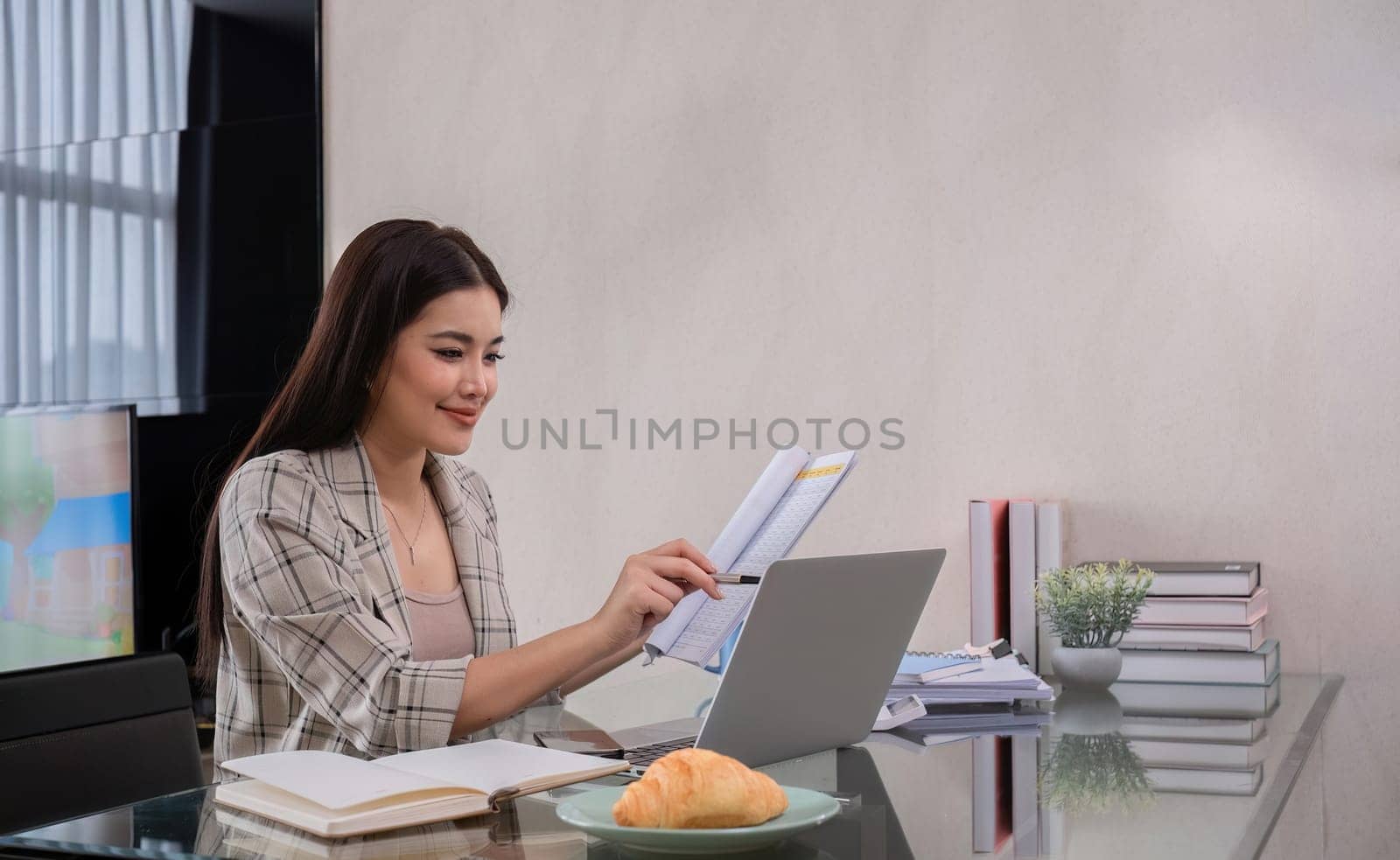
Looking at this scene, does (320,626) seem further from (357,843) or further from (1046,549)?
(1046,549)

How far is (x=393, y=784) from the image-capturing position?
0.95 metres

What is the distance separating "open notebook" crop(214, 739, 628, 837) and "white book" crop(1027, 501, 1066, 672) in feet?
4.09

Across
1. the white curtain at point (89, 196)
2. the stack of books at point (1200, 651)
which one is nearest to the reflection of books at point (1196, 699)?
the stack of books at point (1200, 651)

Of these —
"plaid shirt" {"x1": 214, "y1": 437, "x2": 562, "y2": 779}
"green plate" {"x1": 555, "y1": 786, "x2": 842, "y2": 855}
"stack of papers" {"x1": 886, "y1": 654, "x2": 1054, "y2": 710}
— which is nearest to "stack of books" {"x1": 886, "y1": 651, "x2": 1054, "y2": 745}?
"stack of papers" {"x1": 886, "y1": 654, "x2": 1054, "y2": 710}

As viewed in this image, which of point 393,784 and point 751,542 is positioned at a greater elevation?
point 751,542

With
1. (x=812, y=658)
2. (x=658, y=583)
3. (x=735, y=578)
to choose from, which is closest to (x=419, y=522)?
(x=658, y=583)

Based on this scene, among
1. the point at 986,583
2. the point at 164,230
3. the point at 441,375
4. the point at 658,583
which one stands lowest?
the point at 986,583

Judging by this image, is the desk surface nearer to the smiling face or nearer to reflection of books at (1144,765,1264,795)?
reflection of books at (1144,765,1264,795)

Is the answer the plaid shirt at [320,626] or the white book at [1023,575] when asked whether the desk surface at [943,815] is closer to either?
the plaid shirt at [320,626]

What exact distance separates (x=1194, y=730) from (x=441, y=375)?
98 cm

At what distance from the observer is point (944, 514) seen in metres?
2.51

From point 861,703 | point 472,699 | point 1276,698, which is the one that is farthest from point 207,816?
point 1276,698

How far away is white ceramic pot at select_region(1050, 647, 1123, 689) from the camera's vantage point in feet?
5.90

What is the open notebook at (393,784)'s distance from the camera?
91 cm
